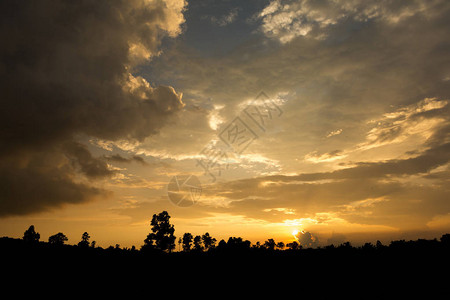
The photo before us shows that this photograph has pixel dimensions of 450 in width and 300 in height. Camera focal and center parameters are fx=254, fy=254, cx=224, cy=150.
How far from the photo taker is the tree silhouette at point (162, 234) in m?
90.2

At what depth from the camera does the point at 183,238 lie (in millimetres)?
150125

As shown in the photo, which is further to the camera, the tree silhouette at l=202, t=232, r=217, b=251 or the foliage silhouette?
the tree silhouette at l=202, t=232, r=217, b=251

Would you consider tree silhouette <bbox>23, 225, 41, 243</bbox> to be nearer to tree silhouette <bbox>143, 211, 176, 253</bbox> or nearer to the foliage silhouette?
tree silhouette <bbox>143, 211, 176, 253</bbox>

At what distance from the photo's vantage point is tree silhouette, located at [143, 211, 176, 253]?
90250mm

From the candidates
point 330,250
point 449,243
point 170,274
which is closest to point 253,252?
point 330,250

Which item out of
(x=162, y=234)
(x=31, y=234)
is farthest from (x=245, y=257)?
(x=31, y=234)

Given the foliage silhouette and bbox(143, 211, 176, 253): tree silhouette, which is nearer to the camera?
the foliage silhouette

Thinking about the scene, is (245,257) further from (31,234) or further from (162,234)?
(31,234)

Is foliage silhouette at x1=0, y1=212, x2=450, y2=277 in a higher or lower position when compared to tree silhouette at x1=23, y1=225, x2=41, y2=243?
lower

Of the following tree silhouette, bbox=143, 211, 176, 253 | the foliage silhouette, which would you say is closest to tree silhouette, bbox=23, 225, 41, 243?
tree silhouette, bbox=143, 211, 176, 253

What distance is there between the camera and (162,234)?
301ft

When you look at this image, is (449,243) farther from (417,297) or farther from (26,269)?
(26,269)

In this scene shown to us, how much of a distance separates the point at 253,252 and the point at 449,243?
28.5 m

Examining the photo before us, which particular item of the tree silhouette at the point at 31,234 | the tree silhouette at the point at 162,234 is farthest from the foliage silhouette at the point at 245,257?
the tree silhouette at the point at 31,234
